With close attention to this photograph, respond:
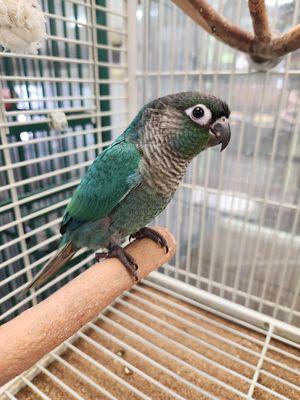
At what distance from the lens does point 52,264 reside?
773 millimetres

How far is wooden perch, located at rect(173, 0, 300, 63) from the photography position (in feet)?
2.03

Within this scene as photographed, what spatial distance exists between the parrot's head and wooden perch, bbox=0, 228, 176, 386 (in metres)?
0.33

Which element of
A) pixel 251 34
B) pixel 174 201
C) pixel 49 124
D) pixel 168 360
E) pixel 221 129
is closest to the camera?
pixel 221 129

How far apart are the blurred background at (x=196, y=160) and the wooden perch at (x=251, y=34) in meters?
0.13

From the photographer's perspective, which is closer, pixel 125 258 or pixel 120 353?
pixel 125 258

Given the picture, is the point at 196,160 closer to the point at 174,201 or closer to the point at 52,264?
the point at 174,201

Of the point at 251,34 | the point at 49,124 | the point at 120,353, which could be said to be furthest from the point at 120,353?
the point at 251,34

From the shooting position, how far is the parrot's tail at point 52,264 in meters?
0.76

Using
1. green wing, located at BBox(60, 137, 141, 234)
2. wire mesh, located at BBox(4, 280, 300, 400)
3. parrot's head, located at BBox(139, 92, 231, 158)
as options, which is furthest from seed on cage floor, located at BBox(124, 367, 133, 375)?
parrot's head, located at BBox(139, 92, 231, 158)

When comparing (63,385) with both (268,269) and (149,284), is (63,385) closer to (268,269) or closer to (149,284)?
(149,284)

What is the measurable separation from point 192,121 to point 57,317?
0.45 m

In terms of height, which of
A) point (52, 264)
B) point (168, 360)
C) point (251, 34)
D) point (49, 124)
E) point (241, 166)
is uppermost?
point (251, 34)

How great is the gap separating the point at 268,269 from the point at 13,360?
2.70 ft

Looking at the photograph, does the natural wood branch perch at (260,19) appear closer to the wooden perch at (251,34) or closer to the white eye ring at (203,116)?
the wooden perch at (251,34)
